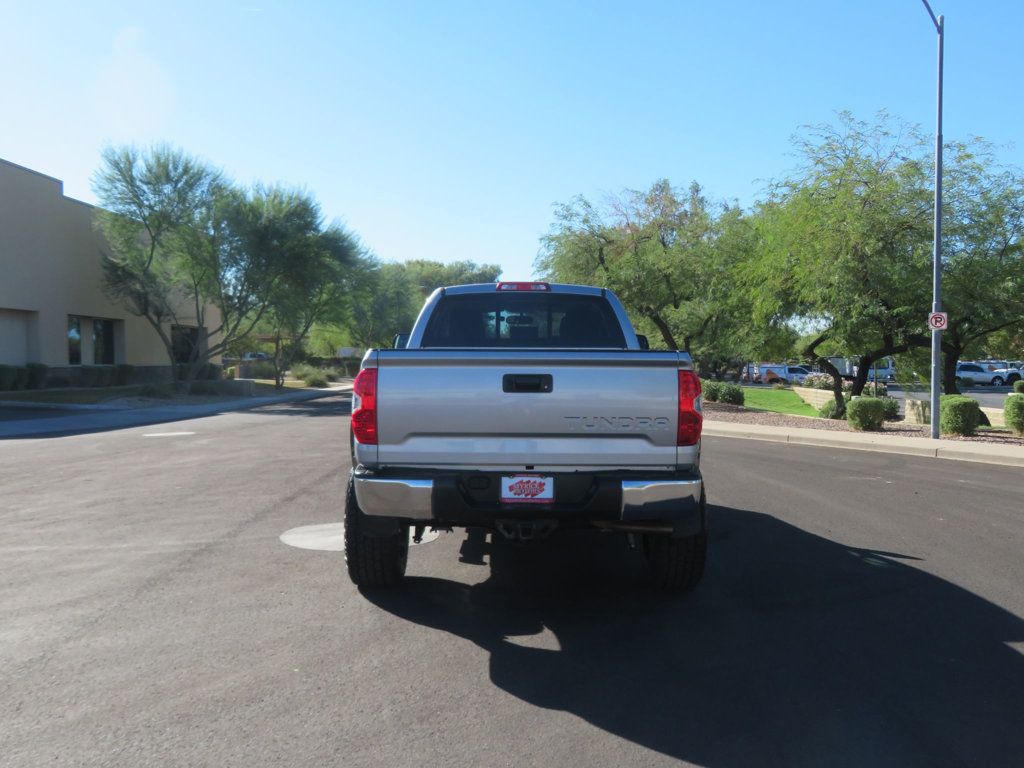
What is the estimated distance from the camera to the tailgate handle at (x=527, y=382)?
4.60 metres

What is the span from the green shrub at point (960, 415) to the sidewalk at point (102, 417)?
19351mm

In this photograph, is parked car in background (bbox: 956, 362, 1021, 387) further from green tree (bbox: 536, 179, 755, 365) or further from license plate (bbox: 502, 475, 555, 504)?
license plate (bbox: 502, 475, 555, 504)

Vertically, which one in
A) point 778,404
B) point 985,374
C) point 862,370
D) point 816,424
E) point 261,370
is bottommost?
point 778,404

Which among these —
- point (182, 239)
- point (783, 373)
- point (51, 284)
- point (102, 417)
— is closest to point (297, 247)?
point (182, 239)

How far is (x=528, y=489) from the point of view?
459 centimetres

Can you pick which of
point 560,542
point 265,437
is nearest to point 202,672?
point 560,542

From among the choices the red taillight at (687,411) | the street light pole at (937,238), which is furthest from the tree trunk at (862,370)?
the red taillight at (687,411)

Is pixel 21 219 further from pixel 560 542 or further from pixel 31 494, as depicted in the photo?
pixel 560 542

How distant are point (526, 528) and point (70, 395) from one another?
28.7 meters

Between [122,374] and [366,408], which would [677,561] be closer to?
[366,408]

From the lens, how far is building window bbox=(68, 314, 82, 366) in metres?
33.2

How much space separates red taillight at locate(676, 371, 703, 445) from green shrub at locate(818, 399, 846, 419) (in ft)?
73.6

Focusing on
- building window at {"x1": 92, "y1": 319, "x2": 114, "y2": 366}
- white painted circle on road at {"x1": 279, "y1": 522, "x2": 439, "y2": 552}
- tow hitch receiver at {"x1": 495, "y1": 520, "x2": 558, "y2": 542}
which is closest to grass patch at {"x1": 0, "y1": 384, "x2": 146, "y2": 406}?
building window at {"x1": 92, "y1": 319, "x2": 114, "y2": 366}

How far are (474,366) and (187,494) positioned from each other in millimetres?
6219
